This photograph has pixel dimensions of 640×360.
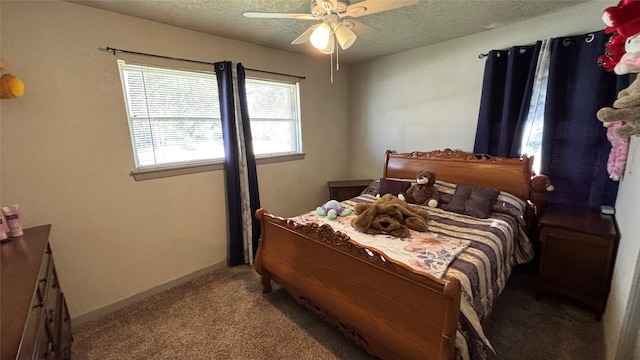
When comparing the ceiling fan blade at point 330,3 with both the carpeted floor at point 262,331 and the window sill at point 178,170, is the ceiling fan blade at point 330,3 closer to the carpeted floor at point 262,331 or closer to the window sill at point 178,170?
the window sill at point 178,170

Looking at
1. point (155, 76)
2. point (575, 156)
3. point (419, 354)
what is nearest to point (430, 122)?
point (575, 156)

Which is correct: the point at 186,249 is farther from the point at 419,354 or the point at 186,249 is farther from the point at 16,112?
the point at 419,354

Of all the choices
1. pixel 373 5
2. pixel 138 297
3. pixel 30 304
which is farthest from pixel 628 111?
pixel 138 297

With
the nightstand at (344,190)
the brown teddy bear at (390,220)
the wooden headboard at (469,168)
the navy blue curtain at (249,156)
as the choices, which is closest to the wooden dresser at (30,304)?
the navy blue curtain at (249,156)

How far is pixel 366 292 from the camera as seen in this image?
159 centimetres

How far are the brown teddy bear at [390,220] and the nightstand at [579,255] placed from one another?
3.18ft

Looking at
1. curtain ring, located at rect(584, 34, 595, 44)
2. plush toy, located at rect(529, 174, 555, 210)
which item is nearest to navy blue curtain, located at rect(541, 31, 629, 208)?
curtain ring, located at rect(584, 34, 595, 44)

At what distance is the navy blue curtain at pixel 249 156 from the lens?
281 centimetres

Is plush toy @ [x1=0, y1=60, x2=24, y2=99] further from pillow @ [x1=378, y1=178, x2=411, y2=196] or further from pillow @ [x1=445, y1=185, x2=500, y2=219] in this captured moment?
pillow @ [x1=445, y1=185, x2=500, y2=219]

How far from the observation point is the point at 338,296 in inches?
69.3

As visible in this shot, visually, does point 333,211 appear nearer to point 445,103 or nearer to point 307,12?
point 307,12

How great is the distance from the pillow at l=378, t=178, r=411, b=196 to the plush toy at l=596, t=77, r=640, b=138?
1995mm

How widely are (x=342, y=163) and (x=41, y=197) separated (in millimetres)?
3304

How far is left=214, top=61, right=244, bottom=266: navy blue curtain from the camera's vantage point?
2.72 meters
